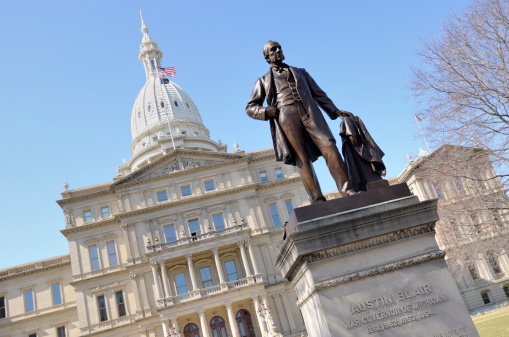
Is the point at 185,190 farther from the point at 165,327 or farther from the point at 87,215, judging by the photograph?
Result: the point at 165,327

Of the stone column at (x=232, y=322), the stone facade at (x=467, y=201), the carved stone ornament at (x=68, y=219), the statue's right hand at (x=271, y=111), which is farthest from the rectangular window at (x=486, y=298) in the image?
the statue's right hand at (x=271, y=111)

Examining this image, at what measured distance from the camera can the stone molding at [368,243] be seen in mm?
4871

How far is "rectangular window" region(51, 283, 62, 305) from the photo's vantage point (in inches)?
2020

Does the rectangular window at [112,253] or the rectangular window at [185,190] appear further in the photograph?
the rectangular window at [185,190]

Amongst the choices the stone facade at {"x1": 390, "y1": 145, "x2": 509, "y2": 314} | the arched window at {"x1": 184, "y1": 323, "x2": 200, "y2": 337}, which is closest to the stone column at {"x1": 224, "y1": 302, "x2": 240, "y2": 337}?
the arched window at {"x1": 184, "y1": 323, "x2": 200, "y2": 337}

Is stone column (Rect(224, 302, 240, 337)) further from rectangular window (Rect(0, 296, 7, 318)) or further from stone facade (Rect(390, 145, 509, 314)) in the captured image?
rectangular window (Rect(0, 296, 7, 318))

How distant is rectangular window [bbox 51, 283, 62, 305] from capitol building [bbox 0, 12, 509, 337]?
0.11m

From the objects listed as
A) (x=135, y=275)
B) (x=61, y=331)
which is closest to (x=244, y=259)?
(x=135, y=275)

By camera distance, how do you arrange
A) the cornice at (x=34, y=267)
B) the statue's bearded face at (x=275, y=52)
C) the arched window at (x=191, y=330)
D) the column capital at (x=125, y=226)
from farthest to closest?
the cornice at (x=34, y=267) → the column capital at (x=125, y=226) → the arched window at (x=191, y=330) → the statue's bearded face at (x=275, y=52)

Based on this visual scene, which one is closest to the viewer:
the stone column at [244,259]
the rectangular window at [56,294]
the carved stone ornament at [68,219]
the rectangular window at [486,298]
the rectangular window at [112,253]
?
the stone column at [244,259]

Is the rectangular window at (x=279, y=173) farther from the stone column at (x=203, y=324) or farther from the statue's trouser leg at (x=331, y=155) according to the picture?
the statue's trouser leg at (x=331, y=155)

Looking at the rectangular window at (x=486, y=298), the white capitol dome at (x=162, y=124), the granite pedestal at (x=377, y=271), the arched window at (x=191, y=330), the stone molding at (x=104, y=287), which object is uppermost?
the white capitol dome at (x=162, y=124)

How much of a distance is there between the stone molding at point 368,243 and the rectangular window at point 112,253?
148 feet

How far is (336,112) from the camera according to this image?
598cm
